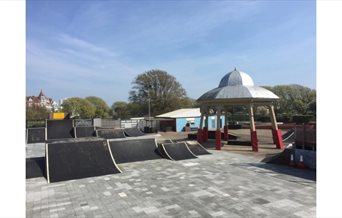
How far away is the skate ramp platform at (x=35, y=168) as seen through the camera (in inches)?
424

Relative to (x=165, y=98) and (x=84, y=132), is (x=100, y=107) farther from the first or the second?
(x=84, y=132)

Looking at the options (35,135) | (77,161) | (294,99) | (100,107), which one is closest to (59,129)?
(35,135)

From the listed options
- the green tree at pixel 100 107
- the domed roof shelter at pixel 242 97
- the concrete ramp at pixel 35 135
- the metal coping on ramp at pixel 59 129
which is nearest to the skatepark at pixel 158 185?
the domed roof shelter at pixel 242 97

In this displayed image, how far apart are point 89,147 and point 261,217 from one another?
31.1ft

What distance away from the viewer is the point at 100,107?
234 ft

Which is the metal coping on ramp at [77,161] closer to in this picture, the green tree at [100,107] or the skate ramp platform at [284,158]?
the skate ramp platform at [284,158]

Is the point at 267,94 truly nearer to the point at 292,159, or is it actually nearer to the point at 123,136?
the point at 292,159

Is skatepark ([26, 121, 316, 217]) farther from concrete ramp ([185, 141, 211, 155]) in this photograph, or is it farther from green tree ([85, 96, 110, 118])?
green tree ([85, 96, 110, 118])

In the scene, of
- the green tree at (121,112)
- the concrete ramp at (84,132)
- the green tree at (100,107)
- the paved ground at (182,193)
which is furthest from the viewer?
the green tree at (100,107)

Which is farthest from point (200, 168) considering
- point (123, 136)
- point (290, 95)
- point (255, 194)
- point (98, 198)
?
point (290, 95)

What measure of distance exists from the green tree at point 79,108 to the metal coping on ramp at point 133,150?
52.0m

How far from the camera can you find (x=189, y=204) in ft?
24.4

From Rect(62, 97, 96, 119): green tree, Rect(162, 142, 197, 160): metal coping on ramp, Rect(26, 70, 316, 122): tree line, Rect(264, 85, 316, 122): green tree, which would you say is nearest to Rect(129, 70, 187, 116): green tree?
Rect(26, 70, 316, 122): tree line

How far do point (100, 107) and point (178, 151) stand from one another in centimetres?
6014
